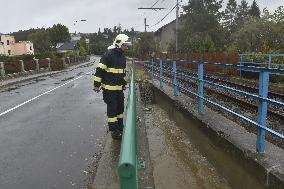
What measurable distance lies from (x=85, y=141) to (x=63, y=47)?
12546cm

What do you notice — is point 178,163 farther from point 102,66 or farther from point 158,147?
point 102,66

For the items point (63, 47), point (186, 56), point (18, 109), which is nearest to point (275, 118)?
point (18, 109)

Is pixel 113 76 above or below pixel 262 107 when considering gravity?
above

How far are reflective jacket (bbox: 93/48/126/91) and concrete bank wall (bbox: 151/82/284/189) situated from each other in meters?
1.65

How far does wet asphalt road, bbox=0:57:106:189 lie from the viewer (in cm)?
504

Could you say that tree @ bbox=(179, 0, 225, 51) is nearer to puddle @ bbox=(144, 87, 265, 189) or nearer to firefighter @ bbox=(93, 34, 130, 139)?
puddle @ bbox=(144, 87, 265, 189)

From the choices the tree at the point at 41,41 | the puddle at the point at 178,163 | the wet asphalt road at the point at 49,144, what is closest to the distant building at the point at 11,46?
the tree at the point at 41,41

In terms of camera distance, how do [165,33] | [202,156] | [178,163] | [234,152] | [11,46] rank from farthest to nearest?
[11,46], [165,33], [202,156], [178,163], [234,152]

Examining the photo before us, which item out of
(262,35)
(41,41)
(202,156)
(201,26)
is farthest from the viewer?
(41,41)

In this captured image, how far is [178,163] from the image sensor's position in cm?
611

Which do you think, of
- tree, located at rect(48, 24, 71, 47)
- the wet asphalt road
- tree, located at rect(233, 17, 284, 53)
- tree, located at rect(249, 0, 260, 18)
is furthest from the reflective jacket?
tree, located at rect(48, 24, 71, 47)

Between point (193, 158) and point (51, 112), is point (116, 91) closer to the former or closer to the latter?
point (193, 158)

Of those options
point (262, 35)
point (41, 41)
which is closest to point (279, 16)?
point (262, 35)

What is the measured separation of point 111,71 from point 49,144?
1.87 metres
